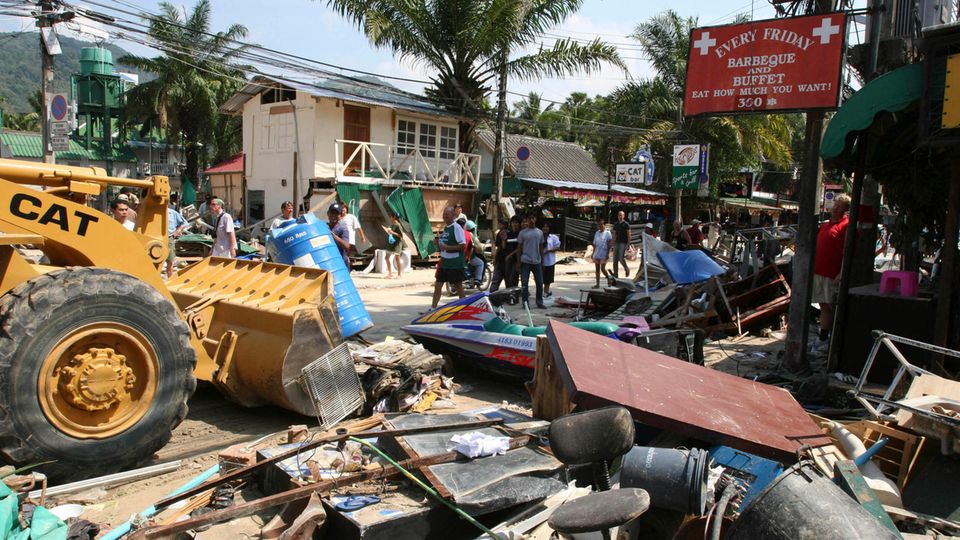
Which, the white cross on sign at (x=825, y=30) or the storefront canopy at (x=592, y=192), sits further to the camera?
the storefront canopy at (x=592, y=192)

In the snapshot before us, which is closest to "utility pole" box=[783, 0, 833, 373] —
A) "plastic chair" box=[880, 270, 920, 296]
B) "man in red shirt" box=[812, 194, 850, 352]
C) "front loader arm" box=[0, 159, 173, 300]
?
"plastic chair" box=[880, 270, 920, 296]

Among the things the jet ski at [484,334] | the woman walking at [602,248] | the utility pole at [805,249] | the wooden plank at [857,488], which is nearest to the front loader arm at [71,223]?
the jet ski at [484,334]

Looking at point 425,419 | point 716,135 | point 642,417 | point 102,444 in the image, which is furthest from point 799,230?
point 716,135

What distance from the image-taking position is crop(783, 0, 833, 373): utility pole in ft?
25.4

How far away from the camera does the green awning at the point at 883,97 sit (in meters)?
6.05

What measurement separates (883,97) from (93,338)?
21.5 feet

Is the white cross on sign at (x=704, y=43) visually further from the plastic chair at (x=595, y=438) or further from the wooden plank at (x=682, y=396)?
the plastic chair at (x=595, y=438)

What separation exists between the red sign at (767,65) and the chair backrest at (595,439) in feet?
18.9

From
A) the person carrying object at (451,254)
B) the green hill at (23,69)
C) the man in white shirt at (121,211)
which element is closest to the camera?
the man in white shirt at (121,211)

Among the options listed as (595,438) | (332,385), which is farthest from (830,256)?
(595,438)

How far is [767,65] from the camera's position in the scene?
762cm

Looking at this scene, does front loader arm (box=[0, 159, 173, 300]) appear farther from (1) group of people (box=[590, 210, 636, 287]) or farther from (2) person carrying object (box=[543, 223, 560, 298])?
(1) group of people (box=[590, 210, 636, 287])

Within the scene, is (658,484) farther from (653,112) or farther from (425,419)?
(653,112)

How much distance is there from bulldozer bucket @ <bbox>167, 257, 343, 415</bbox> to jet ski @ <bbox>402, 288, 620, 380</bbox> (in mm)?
1532
